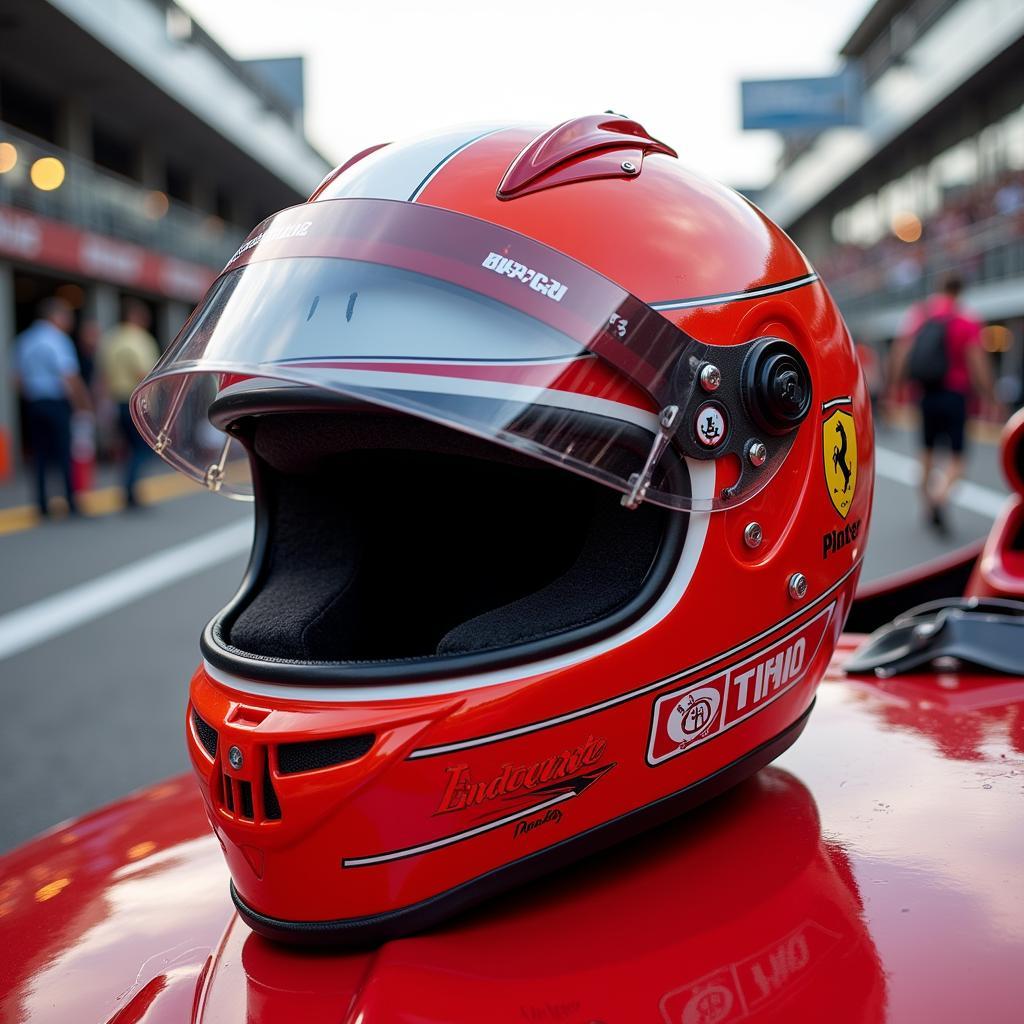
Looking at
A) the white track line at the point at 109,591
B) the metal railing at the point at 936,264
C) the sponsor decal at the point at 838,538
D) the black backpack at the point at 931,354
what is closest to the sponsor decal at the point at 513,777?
the sponsor decal at the point at 838,538

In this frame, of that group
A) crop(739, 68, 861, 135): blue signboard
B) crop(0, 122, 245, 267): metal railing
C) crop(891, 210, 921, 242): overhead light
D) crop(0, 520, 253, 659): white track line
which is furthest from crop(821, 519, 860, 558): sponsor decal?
crop(891, 210, 921, 242): overhead light

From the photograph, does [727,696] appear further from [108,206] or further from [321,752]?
[108,206]

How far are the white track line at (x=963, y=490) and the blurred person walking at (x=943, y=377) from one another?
48 cm

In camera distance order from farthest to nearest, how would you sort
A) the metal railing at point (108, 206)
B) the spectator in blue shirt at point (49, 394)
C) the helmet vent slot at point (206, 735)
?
the metal railing at point (108, 206)
the spectator in blue shirt at point (49, 394)
the helmet vent slot at point (206, 735)

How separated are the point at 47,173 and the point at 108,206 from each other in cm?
226

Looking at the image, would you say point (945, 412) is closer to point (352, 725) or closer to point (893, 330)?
point (352, 725)

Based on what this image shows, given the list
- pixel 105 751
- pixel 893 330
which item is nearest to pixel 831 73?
pixel 893 330

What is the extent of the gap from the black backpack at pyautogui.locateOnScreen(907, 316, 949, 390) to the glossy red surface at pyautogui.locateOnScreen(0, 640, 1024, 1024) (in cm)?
644

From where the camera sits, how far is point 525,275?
37.8 inches

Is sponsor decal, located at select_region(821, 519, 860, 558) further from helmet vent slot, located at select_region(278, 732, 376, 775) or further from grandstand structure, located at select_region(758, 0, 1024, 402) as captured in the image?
grandstand structure, located at select_region(758, 0, 1024, 402)

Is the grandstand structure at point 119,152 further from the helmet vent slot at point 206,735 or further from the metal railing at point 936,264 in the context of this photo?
the helmet vent slot at point 206,735

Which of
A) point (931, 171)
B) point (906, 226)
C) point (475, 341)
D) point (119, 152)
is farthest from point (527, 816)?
point (906, 226)

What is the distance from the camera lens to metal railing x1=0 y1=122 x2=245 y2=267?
46.1 feet

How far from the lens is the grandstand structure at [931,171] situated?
1944 cm
